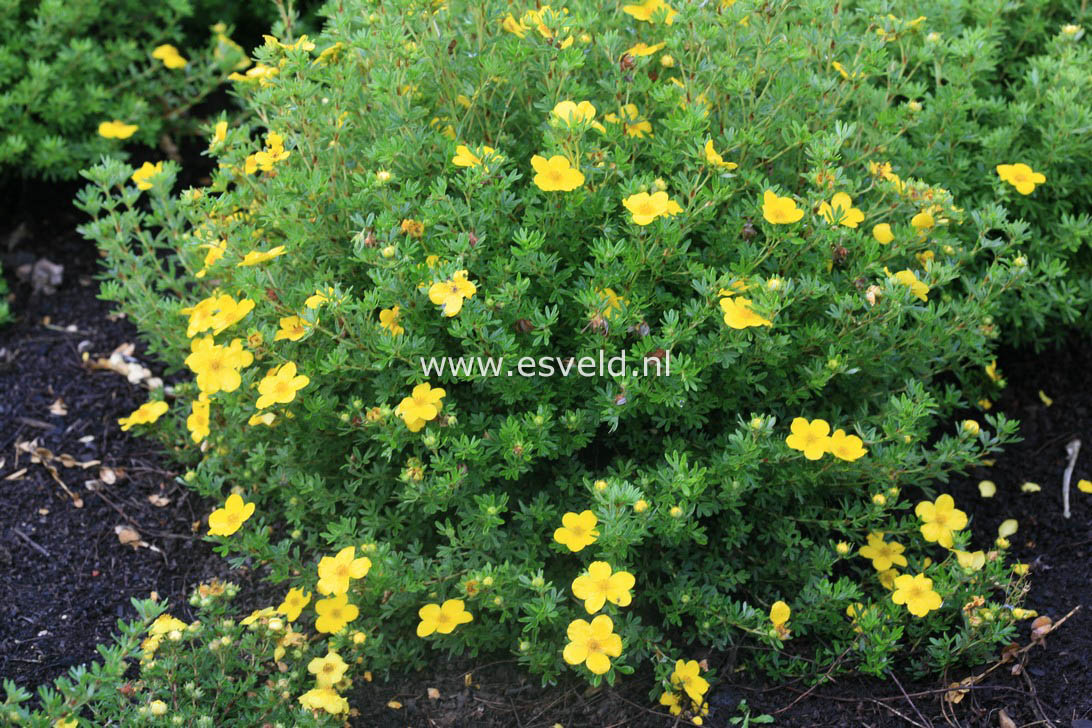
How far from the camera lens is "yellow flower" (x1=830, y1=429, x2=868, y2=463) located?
2.55 meters

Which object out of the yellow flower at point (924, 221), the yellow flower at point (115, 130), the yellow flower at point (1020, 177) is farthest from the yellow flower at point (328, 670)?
the yellow flower at point (115, 130)

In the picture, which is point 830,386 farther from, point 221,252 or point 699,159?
point 221,252

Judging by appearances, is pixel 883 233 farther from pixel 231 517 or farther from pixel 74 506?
pixel 74 506

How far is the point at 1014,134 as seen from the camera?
3.32 metres

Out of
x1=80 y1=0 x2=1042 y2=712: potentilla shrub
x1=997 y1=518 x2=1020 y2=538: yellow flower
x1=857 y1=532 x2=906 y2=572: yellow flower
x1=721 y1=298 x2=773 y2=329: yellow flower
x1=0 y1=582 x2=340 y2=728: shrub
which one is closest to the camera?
x1=0 y1=582 x2=340 y2=728: shrub

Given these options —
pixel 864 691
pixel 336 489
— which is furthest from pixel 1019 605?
pixel 336 489

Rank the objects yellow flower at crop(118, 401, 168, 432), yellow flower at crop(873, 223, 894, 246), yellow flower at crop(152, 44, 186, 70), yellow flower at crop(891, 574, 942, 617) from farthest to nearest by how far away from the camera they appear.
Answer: yellow flower at crop(152, 44, 186, 70), yellow flower at crop(118, 401, 168, 432), yellow flower at crop(873, 223, 894, 246), yellow flower at crop(891, 574, 942, 617)

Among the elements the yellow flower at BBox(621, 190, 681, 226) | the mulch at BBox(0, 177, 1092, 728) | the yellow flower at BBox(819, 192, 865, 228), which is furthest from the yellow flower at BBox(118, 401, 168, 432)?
the yellow flower at BBox(819, 192, 865, 228)

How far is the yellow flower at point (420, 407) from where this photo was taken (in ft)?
8.21

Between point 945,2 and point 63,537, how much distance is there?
3.23 meters

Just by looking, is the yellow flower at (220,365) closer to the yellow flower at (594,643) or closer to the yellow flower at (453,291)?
the yellow flower at (453,291)

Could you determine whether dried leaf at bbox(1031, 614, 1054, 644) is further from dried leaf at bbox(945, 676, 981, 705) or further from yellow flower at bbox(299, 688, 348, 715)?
yellow flower at bbox(299, 688, 348, 715)

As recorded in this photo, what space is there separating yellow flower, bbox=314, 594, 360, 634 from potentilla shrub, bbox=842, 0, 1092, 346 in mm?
1883

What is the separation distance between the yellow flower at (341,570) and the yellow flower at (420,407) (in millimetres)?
330
